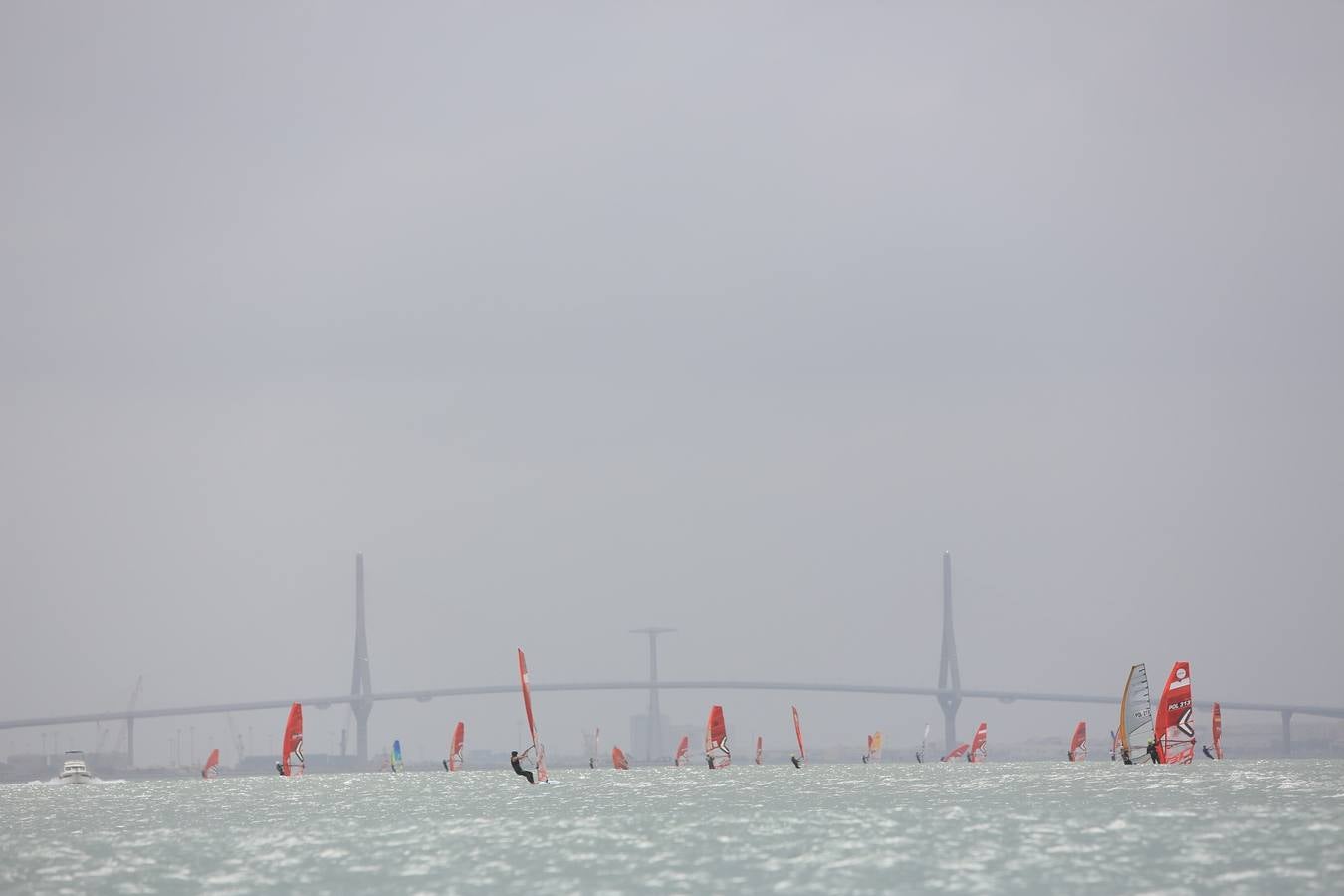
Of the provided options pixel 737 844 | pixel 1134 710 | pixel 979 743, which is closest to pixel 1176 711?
pixel 1134 710

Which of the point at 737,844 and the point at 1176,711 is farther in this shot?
the point at 1176,711

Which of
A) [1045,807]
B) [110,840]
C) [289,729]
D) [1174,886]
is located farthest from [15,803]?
[1174,886]

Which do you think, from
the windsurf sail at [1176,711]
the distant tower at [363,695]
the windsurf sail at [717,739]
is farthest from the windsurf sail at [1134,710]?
the distant tower at [363,695]

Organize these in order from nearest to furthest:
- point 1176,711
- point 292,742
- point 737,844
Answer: point 737,844, point 1176,711, point 292,742

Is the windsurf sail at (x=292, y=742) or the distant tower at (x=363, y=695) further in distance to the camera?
the distant tower at (x=363, y=695)

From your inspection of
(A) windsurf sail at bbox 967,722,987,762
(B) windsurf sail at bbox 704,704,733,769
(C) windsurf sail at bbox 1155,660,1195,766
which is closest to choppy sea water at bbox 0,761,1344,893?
(C) windsurf sail at bbox 1155,660,1195,766

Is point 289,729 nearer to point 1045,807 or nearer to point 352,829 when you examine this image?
point 352,829

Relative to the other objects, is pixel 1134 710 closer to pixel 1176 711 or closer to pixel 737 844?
pixel 1176 711

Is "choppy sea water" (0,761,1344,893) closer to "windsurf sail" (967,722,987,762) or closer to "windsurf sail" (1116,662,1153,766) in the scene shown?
"windsurf sail" (1116,662,1153,766)

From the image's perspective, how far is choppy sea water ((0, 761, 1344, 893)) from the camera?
2716 centimetres

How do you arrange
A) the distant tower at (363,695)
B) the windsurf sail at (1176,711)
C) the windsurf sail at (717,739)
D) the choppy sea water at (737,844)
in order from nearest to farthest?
1. the choppy sea water at (737,844)
2. the windsurf sail at (1176,711)
3. the windsurf sail at (717,739)
4. the distant tower at (363,695)

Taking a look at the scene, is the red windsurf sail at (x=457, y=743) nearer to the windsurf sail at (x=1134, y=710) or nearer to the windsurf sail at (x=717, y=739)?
the windsurf sail at (x=717, y=739)

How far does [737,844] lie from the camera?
3328cm

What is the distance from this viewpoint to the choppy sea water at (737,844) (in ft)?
89.1
